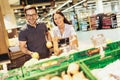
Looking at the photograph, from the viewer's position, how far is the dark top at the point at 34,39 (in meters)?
3.50

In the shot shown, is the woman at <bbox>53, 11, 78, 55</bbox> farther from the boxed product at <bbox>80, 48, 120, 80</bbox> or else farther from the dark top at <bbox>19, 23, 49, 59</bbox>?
the boxed product at <bbox>80, 48, 120, 80</bbox>

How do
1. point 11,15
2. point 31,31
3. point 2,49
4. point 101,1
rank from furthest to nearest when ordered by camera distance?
point 101,1, point 11,15, point 2,49, point 31,31

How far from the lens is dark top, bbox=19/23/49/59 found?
138 inches

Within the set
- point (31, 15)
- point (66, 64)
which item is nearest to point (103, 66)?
point (66, 64)

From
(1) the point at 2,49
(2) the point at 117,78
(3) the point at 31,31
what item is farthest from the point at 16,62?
(2) the point at 117,78

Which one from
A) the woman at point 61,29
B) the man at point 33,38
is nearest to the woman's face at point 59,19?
the woman at point 61,29

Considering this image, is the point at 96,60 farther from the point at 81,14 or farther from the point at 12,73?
the point at 81,14

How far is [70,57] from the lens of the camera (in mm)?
1589

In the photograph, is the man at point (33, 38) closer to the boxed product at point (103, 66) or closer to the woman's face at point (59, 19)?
the woman's face at point (59, 19)

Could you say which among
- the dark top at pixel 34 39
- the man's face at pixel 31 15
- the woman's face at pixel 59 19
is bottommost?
the dark top at pixel 34 39

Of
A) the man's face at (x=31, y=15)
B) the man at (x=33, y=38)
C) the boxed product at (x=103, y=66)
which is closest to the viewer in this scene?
the boxed product at (x=103, y=66)

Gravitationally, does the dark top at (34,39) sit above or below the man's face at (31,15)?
below

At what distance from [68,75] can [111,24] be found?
39.6ft

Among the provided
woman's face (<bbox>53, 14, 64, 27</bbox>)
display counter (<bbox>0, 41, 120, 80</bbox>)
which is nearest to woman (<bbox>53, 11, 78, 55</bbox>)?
woman's face (<bbox>53, 14, 64, 27</bbox>)
